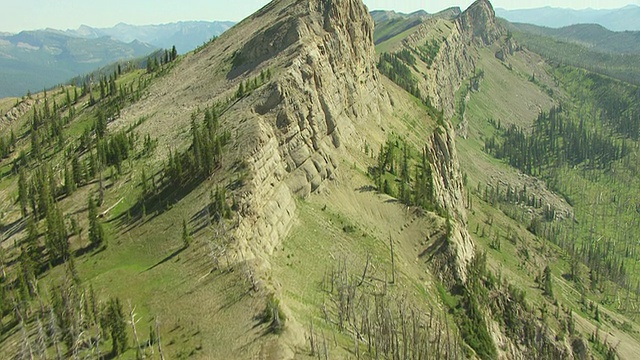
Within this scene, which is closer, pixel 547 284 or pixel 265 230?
pixel 265 230

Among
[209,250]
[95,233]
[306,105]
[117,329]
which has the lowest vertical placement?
[117,329]

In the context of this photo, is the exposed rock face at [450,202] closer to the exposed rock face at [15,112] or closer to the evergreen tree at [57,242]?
the evergreen tree at [57,242]

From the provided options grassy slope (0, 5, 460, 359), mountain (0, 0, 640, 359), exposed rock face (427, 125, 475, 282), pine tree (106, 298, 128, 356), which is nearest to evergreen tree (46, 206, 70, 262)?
mountain (0, 0, 640, 359)

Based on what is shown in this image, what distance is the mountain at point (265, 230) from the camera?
5134 cm

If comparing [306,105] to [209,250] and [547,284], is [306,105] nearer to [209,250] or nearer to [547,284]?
[209,250]

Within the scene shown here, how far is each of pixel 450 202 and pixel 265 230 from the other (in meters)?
74.6

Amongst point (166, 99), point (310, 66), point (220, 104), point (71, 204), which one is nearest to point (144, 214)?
point (71, 204)

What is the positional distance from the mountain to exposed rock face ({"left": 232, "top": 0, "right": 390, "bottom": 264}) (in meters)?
0.43

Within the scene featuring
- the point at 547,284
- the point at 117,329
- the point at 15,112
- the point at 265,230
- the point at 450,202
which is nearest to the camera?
the point at 117,329

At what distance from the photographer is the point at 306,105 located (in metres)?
91.2

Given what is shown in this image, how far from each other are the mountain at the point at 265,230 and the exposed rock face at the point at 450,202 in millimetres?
604

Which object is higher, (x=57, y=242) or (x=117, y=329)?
(x=57, y=242)

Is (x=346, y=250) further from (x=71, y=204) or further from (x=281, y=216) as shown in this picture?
(x=71, y=204)

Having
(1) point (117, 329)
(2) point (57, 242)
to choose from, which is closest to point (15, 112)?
(2) point (57, 242)
